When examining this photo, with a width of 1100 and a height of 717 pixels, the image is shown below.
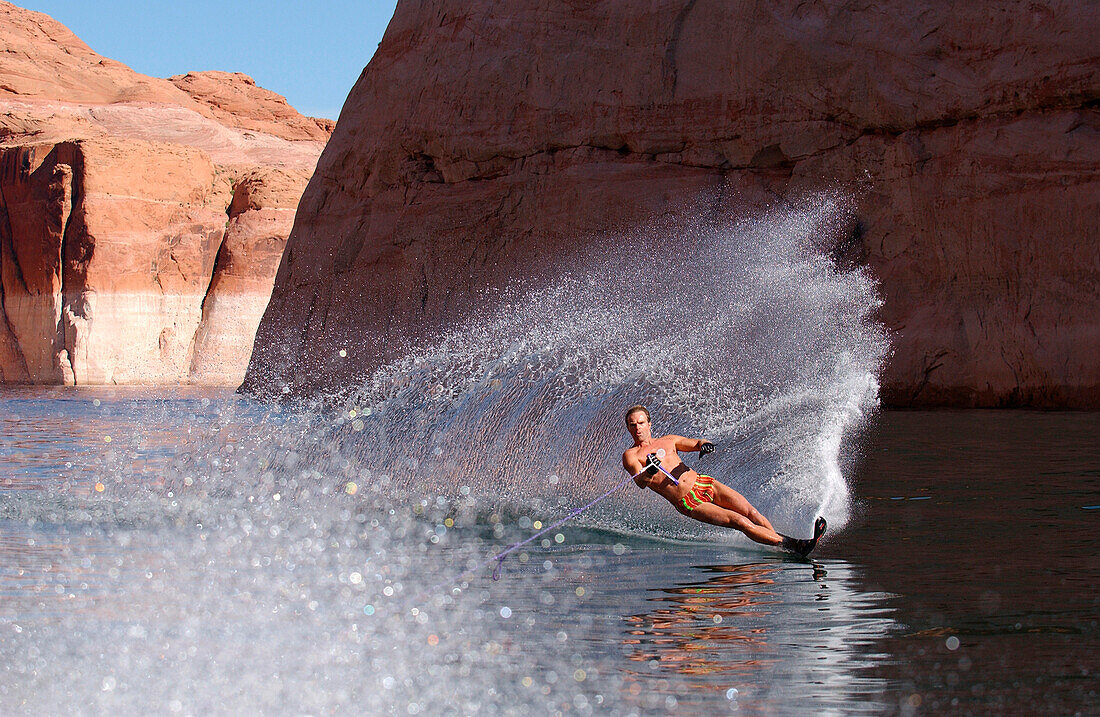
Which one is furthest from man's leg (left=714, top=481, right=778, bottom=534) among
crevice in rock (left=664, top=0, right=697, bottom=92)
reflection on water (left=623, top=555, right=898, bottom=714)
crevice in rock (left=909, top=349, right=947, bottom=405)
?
crevice in rock (left=664, top=0, right=697, bottom=92)

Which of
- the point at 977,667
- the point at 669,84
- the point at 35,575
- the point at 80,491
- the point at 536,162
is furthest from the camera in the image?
the point at 536,162

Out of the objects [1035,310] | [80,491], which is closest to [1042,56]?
[1035,310]

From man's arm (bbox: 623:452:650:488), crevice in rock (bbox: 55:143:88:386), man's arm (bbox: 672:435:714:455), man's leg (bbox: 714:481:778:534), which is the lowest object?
man's leg (bbox: 714:481:778:534)

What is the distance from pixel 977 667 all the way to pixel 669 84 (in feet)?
66.8

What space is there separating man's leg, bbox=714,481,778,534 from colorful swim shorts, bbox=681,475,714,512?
0.04m

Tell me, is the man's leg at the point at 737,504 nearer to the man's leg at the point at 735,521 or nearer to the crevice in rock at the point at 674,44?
the man's leg at the point at 735,521

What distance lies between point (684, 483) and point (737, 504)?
34 cm

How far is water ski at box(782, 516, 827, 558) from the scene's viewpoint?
20.5 ft

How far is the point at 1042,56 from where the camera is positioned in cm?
1911

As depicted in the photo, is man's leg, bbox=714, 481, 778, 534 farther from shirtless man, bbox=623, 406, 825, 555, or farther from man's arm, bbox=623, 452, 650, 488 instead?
man's arm, bbox=623, 452, 650, 488

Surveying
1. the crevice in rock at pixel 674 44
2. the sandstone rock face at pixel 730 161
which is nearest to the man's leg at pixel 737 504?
the sandstone rock face at pixel 730 161

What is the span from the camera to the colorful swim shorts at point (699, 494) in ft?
22.4

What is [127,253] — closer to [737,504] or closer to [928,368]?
[928,368]

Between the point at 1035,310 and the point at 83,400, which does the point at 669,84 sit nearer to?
the point at 1035,310
